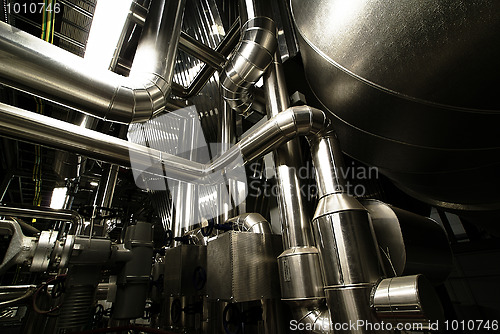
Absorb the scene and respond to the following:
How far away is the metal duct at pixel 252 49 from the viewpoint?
138 cm

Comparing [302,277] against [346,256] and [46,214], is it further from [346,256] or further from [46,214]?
[46,214]

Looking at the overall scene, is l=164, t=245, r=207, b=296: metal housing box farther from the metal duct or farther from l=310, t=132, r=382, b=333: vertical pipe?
the metal duct

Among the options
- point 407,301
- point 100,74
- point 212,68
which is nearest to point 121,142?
point 100,74

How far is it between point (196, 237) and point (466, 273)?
239 cm

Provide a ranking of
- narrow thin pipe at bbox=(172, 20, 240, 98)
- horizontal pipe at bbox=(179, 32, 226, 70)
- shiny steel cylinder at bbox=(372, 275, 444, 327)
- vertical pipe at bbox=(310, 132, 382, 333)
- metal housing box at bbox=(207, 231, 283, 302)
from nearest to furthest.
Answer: shiny steel cylinder at bbox=(372, 275, 444, 327), vertical pipe at bbox=(310, 132, 382, 333), metal housing box at bbox=(207, 231, 283, 302), horizontal pipe at bbox=(179, 32, 226, 70), narrow thin pipe at bbox=(172, 20, 240, 98)

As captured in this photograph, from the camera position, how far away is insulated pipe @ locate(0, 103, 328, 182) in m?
1.06

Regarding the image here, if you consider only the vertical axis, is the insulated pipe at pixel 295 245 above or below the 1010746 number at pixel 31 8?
below

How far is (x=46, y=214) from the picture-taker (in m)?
1.99

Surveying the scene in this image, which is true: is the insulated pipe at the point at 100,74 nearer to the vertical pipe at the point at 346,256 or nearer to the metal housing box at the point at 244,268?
the metal housing box at the point at 244,268

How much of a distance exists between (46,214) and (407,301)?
2.52 metres

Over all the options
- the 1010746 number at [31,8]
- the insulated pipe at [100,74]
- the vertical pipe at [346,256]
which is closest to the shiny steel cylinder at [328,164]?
the vertical pipe at [346,256]

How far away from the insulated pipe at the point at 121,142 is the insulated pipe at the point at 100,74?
0.96ft

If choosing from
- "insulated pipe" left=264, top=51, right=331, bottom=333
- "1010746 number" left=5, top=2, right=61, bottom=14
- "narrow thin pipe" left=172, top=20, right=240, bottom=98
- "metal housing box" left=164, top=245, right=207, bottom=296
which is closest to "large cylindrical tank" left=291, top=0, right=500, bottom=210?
"insulated pipe" left=264, top=51, right=331, bottom=333

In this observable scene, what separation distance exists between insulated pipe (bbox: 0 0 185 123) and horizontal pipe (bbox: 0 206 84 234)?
4.99ft
